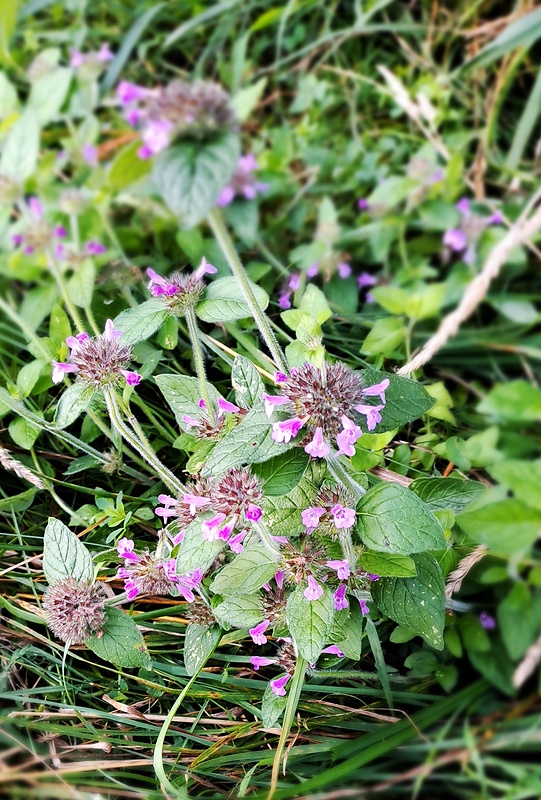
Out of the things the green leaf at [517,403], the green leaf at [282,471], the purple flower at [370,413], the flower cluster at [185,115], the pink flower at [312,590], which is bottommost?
the pink flower at [312,590]

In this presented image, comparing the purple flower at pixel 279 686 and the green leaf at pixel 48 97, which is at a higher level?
the green leaf at pixel 48 97

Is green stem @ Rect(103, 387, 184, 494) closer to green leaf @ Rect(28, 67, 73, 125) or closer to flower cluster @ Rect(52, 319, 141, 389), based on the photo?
flower cluster @ Rect(52, 319, 141, 389)

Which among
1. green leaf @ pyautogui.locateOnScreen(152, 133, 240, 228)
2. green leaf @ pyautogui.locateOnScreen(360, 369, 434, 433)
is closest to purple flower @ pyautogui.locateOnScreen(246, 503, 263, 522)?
green leaf @ pyautogui.locateOnScreen(360, 369, 434, 433)

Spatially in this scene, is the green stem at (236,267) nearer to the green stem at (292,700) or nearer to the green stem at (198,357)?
the green stem at (198,357)

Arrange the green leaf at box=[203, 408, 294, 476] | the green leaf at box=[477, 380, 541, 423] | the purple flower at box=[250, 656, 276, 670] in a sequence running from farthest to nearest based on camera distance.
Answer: the purple flower at box=[250, 656, 276, 670]
the green leaf at box=[203, 408, 294, 476]
the green leaf at box=[477, 380, 541, 423]

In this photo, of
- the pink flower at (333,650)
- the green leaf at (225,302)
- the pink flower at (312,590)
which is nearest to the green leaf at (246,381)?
the green leaf at (225,302)
